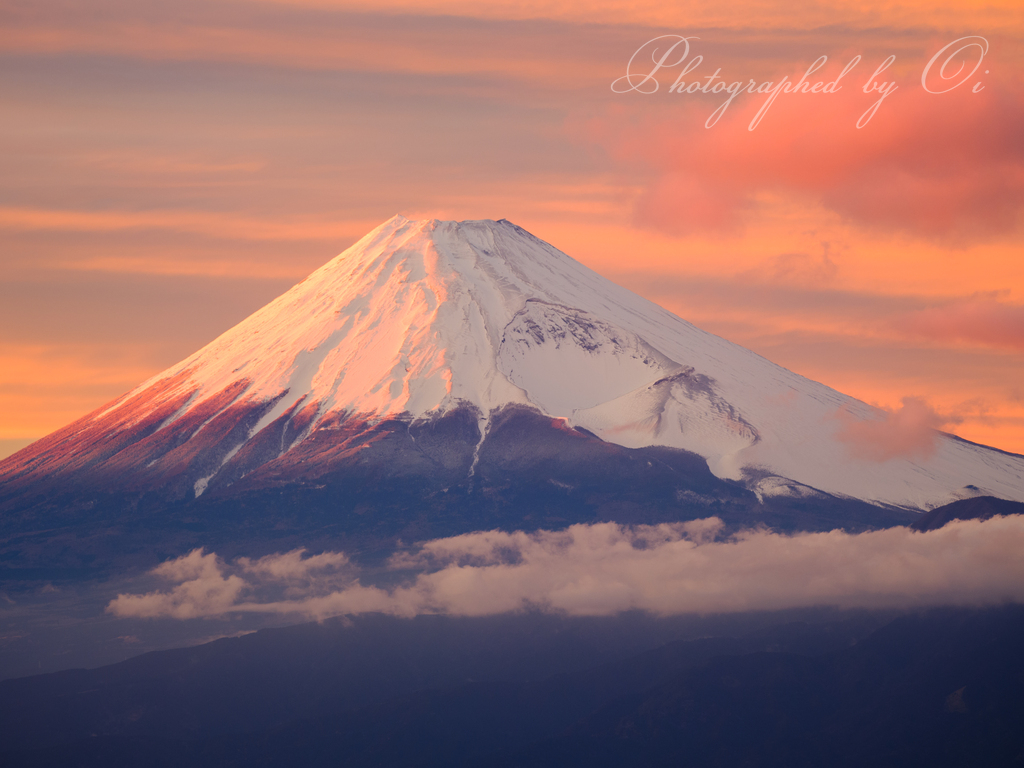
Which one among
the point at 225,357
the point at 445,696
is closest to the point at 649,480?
the point at 445,696

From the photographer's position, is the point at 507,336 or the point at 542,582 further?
the point at 542,582

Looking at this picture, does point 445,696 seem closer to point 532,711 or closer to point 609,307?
point 532,711

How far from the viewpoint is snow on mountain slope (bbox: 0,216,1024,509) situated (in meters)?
167

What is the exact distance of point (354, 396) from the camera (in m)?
169

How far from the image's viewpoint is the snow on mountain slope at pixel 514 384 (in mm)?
167000

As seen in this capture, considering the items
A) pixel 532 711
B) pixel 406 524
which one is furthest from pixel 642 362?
pixel 532 711

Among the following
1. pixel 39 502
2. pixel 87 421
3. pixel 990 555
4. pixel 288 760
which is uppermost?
pixel 87 421

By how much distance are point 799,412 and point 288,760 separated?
96166mm

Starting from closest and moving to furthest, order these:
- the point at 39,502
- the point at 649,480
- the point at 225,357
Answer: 1. the point at 649,480
2. the point at 39,502
3. the point at 225,357

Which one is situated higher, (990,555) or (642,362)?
(642,362)

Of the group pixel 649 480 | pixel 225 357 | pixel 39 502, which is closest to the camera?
pixel 649 480

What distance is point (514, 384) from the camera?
167250 millimetres

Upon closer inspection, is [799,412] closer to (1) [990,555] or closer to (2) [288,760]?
(1) [990,555]

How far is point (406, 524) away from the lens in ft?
539
